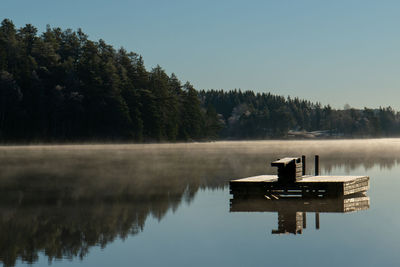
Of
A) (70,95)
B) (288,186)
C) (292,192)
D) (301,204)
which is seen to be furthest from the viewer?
(70,95)

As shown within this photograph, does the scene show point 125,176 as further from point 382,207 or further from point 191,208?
point 382,207

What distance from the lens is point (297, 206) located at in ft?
74.1

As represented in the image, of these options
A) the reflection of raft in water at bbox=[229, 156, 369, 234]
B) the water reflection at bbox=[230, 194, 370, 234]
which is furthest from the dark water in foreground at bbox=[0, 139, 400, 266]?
the reflection of raft in water at bbox=[229, 156, 369, 234]

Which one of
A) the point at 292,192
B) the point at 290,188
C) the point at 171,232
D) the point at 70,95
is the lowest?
the point at 171,232

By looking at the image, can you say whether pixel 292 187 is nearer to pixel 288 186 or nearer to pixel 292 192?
pixel 288 186

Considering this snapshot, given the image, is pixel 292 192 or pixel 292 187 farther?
pixel 292 192

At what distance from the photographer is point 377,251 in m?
14.6

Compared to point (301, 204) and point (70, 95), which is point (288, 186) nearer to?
point (301, 204)

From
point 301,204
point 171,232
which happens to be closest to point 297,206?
point 301,204

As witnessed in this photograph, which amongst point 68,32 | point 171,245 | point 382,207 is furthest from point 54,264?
point 68,32

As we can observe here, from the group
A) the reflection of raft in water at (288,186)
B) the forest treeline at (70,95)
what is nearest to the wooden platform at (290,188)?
the reflection of raft in water at (288,186)

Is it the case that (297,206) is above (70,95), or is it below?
Answer: below

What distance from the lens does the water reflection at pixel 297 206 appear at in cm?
1909

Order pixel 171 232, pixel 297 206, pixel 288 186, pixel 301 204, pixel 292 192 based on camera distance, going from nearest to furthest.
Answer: pixel 171 232 < pixel 297 206 < pixel 301 204 < pixel 288 186 < pixel 292 192
